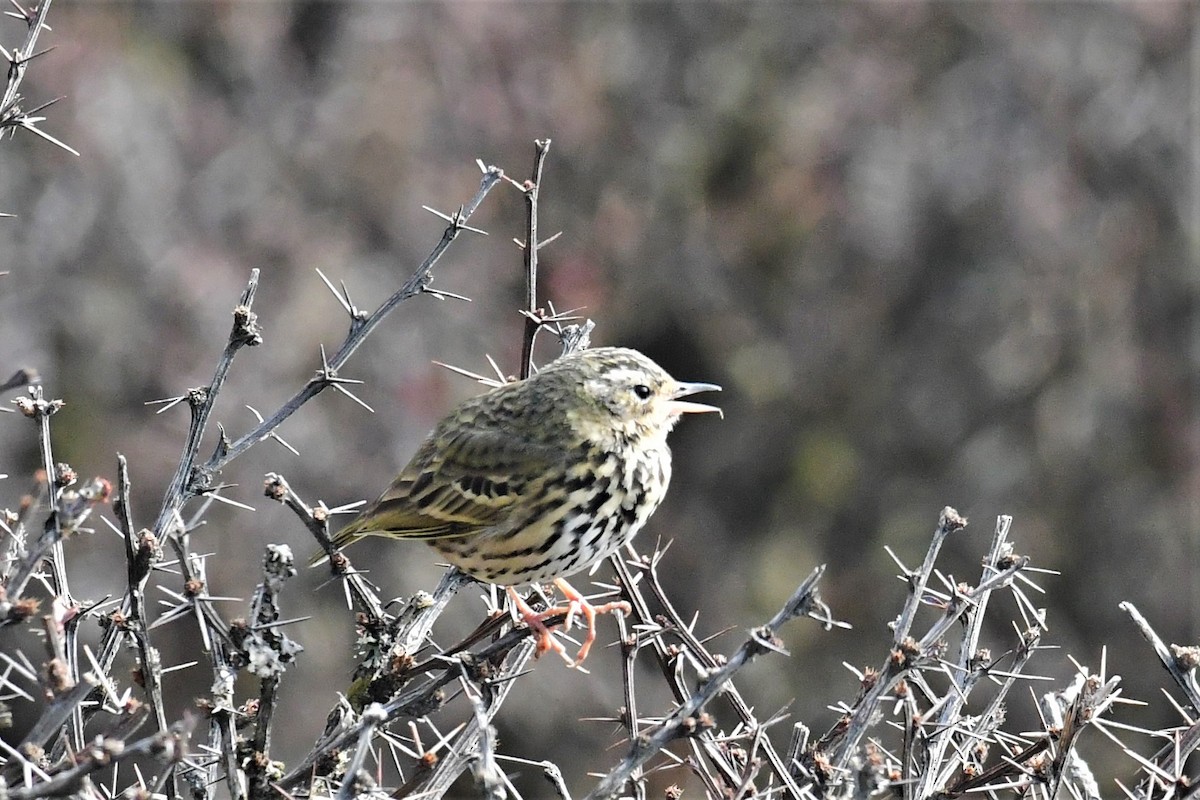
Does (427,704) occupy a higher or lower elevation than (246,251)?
higher

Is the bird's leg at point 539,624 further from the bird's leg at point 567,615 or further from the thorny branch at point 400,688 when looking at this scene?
the thorny branch at point 400,688

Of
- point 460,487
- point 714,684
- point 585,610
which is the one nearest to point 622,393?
point 460,487

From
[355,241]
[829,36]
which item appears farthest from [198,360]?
[829,36]

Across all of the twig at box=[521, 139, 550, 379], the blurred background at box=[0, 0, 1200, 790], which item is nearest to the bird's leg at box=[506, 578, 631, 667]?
the twig at box=[521, 139, 550, 379]

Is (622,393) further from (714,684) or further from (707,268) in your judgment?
(707,268)

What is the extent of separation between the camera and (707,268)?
15633mm

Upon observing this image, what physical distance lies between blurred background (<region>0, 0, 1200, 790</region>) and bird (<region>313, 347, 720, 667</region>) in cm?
728

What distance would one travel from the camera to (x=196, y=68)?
51.5 feet

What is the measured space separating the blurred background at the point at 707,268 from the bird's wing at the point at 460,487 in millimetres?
7204

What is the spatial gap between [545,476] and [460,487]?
14.8 inches

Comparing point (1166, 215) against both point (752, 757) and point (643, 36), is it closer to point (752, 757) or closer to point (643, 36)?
point (643, 36)

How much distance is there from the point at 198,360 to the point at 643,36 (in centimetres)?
648

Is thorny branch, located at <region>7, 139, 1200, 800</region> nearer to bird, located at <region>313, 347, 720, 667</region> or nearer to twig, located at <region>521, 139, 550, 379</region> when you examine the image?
twig, located at <region>521, 139, 550, 379</region>

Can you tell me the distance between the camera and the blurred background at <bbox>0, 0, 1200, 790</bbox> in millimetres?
13422
